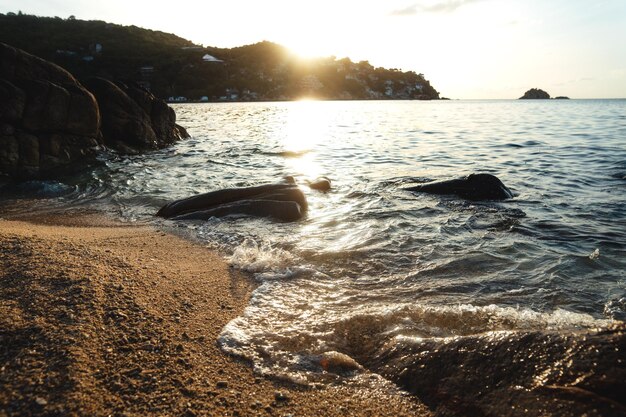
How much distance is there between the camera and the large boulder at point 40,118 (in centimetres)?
1211

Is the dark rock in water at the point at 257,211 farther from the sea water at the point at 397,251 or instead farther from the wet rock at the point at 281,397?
the wet rock at the point at 281,397

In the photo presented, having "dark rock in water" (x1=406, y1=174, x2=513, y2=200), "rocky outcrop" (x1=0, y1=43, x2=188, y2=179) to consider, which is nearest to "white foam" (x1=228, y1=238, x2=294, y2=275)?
"dark rock in water" (x1=406, y1=174, x2=513, y2=200)

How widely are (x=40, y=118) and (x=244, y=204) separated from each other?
895 centimetres

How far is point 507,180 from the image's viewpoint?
39.6 ft

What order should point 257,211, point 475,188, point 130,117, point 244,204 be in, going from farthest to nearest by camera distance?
point 130,117
point 475,188
point 244,204
point 257,211

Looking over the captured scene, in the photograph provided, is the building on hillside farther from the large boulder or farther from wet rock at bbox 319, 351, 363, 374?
wet rock at bbox 319, 351, 363, 374

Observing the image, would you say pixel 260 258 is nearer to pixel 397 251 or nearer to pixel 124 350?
pixel 397 251

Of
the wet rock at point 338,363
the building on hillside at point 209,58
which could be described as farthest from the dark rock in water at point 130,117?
the building on hillside at point 209,58

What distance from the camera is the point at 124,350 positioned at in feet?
10.3

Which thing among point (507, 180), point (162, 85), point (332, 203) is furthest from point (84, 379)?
point (162, 85)

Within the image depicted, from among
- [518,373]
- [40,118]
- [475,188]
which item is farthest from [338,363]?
[40,118]

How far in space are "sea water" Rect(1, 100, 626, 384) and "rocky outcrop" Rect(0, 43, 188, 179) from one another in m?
1.36

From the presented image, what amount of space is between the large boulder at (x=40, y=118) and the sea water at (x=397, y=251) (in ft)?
4.42

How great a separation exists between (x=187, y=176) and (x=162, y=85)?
92.5 metres
